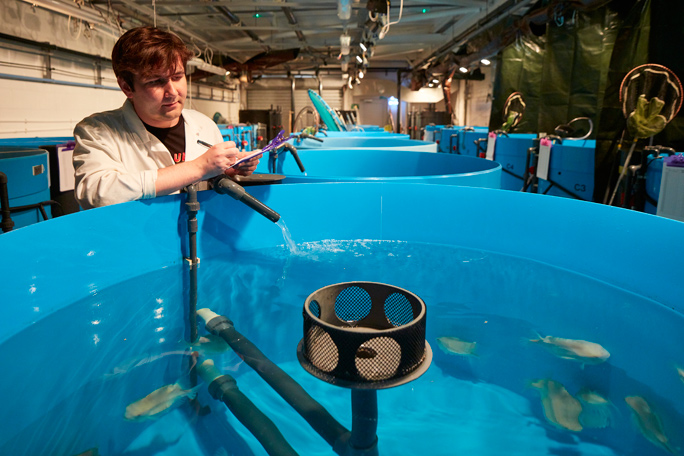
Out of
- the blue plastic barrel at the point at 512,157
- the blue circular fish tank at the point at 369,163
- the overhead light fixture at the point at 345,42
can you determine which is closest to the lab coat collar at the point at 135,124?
the blue circular fish tank at the point at 369,163

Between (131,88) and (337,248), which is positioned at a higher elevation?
(131,88)

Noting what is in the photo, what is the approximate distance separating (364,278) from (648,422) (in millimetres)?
702

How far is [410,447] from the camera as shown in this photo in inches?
26.6

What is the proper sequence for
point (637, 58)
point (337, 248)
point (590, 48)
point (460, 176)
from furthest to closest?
1. point (590, 48)
2. point (637, 58)
3. point (460, 176)
4. point (337, 248)

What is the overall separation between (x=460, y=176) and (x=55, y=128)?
690 cm

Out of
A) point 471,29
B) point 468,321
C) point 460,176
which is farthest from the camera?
point 471,29

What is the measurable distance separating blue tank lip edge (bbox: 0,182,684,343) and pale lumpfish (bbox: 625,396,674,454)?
37 centimetres

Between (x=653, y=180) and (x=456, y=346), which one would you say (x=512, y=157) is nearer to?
(x=653, y=180)

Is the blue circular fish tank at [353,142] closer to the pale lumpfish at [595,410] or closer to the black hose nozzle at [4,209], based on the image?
the black hose nozzle at [4,209]

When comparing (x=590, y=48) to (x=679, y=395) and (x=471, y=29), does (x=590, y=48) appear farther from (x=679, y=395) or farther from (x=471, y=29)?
(x=679, y=395)

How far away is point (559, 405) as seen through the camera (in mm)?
750

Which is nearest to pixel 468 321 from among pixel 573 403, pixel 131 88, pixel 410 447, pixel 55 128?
pixel 573 403

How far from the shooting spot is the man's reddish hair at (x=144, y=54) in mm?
1128

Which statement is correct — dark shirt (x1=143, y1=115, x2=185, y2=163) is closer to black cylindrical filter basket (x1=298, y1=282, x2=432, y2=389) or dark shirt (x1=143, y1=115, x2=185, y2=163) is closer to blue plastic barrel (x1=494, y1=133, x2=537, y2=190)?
black cylindrical filter basket (x1=298, y1=282, x2=432, y2=389)
